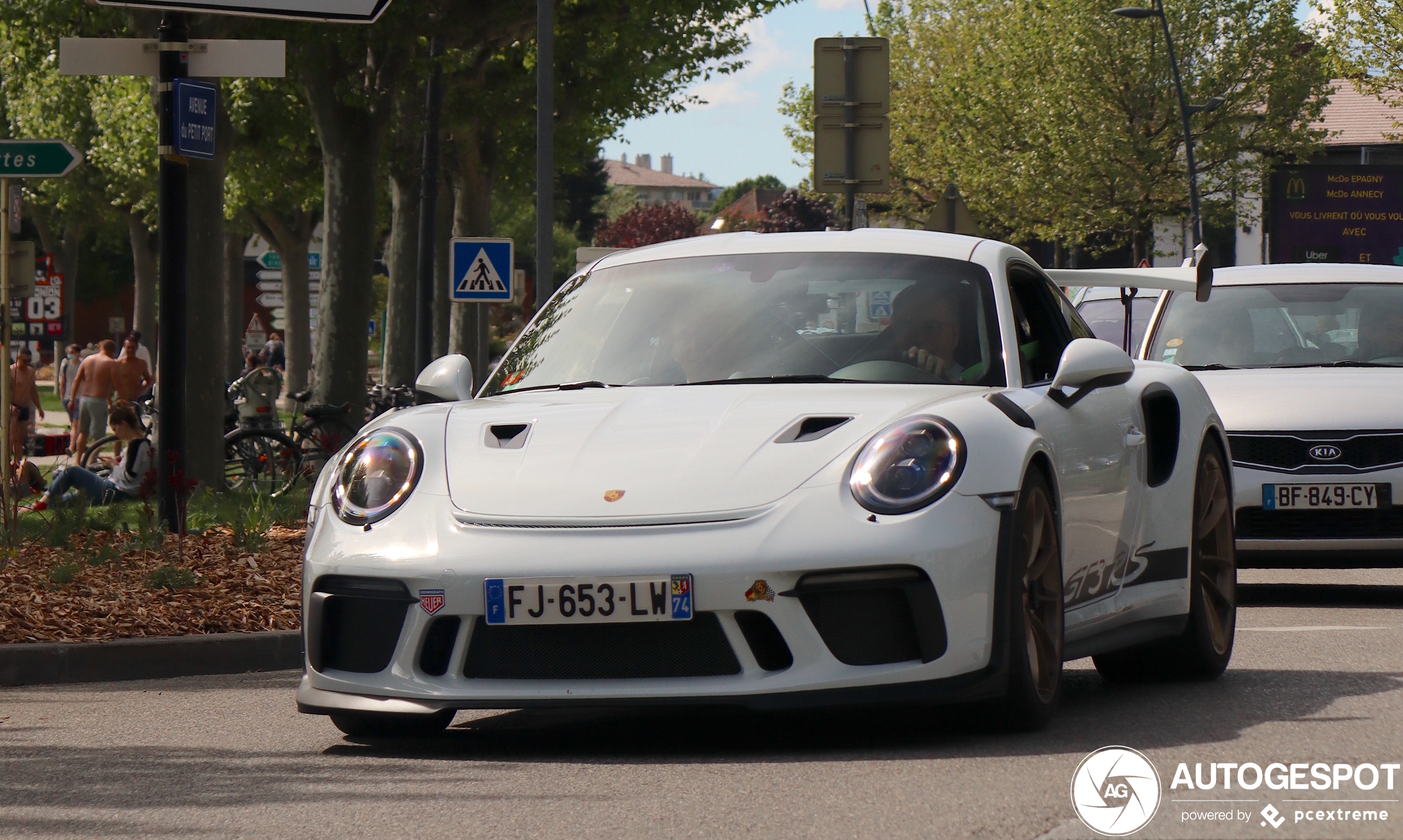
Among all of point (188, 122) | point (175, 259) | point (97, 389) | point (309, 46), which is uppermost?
point (309, 46)

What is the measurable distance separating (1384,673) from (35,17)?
16240 mm

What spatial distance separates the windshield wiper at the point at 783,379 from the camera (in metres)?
6.20

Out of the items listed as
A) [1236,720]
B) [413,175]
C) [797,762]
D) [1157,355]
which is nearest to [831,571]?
[797,762]

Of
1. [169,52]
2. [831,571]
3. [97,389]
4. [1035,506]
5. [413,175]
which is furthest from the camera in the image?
[413,175]

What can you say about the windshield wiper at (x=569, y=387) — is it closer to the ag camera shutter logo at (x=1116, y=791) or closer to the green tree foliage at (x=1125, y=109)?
the ag camera shutter logo at (x=1116, y=791)

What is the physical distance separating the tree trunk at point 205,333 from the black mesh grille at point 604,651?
10.6 m

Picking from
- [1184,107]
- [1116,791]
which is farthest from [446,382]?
[1184,107]

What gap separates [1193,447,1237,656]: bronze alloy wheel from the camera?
7.20 meters

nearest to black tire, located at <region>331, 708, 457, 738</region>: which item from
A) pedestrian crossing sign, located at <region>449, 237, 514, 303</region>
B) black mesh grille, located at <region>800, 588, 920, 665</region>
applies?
black mesh grille, located at <region>800, 588, 920, 665</region>

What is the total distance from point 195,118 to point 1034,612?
6.93m

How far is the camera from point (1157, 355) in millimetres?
11289

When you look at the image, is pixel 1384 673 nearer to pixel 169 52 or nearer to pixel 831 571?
pixel 831 571

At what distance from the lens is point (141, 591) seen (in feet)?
32.0

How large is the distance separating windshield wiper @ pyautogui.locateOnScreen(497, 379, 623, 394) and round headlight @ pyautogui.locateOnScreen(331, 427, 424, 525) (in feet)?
2.12
